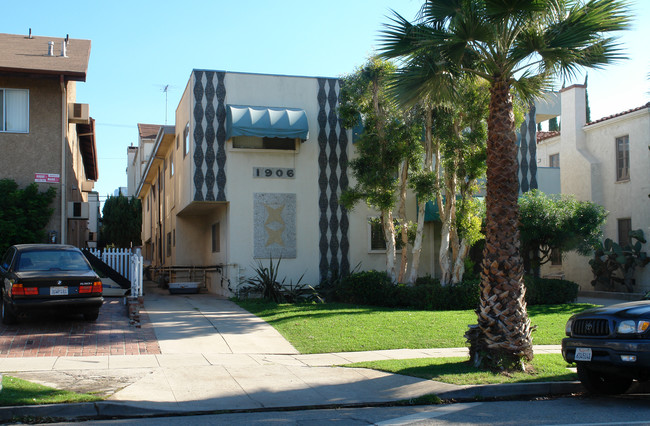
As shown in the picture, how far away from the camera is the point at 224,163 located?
19.2 meters

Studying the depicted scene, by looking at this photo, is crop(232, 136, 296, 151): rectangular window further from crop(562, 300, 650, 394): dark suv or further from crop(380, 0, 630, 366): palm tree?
crop(562, 300, 650, 394): dark suv

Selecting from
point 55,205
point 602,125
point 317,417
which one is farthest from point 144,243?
point 317,417

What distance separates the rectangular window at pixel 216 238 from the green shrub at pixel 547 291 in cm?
1015

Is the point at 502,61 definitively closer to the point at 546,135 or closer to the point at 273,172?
the point at 273,172

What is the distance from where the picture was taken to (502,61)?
1026 centimetres

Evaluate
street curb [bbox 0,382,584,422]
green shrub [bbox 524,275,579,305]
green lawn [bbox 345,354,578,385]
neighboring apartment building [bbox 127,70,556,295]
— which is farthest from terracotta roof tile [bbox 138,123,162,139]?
street curb [bbox 0,382,584,422]

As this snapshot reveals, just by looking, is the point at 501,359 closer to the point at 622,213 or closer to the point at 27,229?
the point at 27,229

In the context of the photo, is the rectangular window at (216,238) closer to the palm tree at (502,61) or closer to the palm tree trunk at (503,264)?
the palm tree at (502,61)

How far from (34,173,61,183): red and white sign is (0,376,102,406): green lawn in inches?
431

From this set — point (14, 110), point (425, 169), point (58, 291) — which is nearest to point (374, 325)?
point (425, 169)

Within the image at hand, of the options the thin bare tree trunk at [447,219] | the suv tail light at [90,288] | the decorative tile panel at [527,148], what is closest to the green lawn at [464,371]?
the suv tail light at [90,288]

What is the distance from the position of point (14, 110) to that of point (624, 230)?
69.7 feet

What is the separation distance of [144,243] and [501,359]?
33877 millimetres

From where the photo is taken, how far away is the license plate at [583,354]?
7.93 meters
